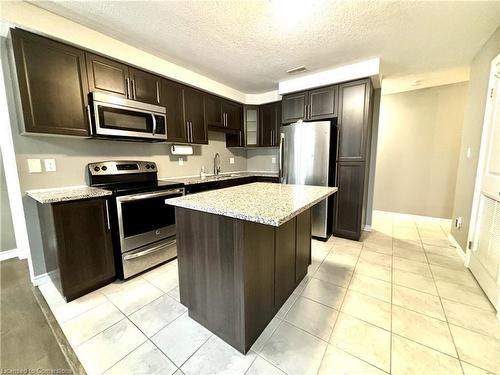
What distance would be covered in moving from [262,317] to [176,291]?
937 millimetres

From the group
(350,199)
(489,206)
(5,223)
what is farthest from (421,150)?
(5,223)

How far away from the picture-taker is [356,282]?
6.65 feet

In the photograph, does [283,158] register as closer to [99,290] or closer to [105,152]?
[105,152]

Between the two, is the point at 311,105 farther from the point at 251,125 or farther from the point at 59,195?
the point at 59,195

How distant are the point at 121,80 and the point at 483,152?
3.92 m

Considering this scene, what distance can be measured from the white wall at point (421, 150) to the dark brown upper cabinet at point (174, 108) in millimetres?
3759

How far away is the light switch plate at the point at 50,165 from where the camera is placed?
1989 millimetres

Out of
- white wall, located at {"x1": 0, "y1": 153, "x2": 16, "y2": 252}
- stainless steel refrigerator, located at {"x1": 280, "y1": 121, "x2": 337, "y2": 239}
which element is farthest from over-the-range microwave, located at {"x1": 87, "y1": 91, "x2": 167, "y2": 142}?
stainless steel refrigerator, located at {"x1": 280, "y1": 121, "x2": 337, "y2": 239}

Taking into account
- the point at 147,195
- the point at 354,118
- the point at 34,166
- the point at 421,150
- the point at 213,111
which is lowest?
the point at 147,195

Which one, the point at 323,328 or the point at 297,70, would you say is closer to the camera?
the point at 323,328

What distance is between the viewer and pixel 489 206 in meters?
1.92

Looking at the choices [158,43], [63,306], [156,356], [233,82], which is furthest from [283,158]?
[63,306]

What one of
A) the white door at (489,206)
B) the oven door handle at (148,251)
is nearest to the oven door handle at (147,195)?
the oven door handle at (148,251)

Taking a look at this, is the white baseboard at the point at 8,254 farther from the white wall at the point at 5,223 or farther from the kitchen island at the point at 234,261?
the kitchen island at the point at 234,261
